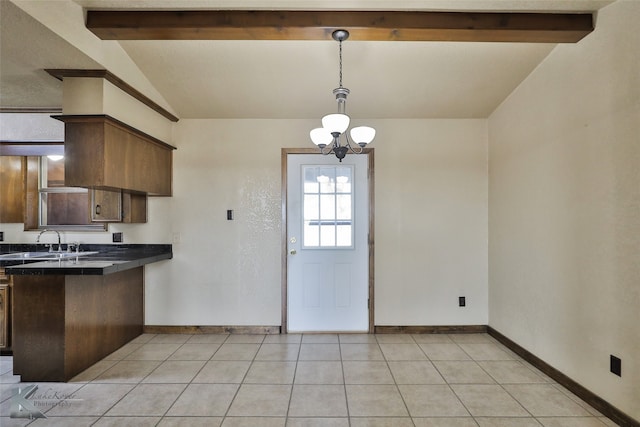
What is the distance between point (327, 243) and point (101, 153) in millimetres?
2270

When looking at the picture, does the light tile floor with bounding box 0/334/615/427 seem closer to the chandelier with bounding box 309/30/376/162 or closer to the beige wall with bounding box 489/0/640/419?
the beige wall with bounding box 489/0/640/419

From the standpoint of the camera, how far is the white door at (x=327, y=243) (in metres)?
3.69

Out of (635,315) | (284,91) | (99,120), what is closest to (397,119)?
(284,91)

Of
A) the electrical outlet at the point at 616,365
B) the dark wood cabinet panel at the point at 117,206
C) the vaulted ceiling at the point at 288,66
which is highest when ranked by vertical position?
the vaulted ceiling at the point at 288,66

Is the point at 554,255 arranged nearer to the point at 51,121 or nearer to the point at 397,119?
the point at 397,119

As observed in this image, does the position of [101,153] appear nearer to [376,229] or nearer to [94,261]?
[94,261]

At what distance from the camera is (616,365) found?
81.4 inches

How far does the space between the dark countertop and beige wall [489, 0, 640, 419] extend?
3.53 m

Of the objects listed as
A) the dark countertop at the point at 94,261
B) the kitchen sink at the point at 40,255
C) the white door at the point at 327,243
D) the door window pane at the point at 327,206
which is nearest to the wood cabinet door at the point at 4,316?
the dark countertop at the point at 94,261

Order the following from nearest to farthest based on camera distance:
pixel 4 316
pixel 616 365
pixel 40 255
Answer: pixel 616 365 → pixel 4 316 → pixel 40 255

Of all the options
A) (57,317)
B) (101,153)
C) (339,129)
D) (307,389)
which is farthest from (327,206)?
(57,317)

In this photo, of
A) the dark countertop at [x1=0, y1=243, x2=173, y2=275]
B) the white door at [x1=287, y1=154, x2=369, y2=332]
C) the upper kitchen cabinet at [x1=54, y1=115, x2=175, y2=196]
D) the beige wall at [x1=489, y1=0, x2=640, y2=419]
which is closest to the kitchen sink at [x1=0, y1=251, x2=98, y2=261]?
the dark countertop at [x1=0, y1=243, x2=173, y2=275]

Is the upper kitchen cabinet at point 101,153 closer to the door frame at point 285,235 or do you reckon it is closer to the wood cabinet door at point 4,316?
the wood cabinet door at point 4,316

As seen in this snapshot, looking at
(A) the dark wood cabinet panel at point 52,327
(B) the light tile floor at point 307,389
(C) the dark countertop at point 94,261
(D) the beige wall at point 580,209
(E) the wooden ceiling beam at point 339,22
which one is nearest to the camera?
(D) the beige wall at point 580,209
